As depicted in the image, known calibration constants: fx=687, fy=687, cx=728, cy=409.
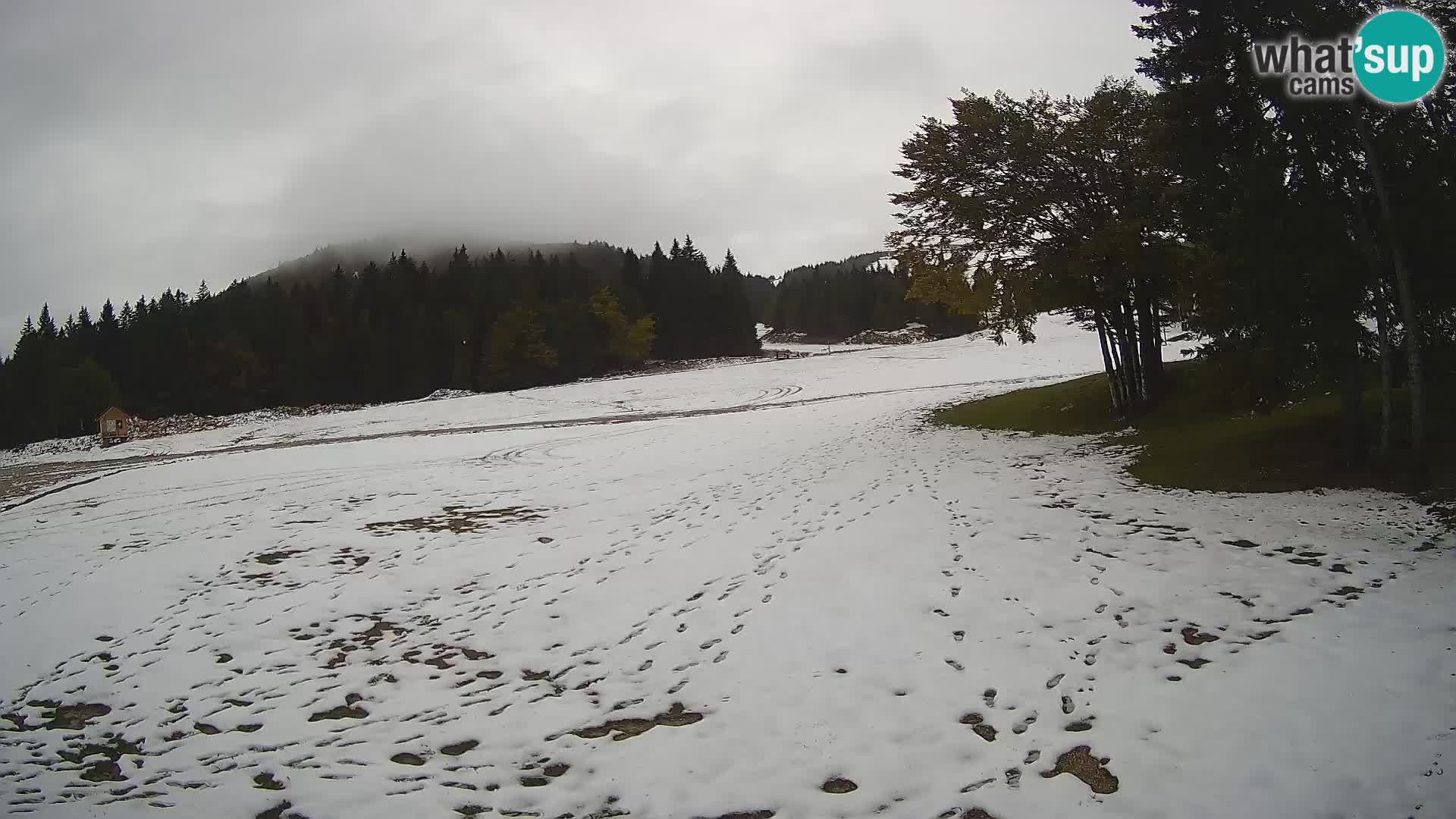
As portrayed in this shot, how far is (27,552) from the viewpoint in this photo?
1256 cm

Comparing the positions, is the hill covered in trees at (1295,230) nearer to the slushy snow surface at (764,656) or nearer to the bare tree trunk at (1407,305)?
the bare tree trunk at (1407,305)

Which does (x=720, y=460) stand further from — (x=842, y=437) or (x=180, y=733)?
(x=180, y=733)

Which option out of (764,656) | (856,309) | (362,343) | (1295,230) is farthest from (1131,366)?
(856,309)

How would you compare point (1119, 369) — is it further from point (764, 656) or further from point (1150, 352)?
point (764, 656)

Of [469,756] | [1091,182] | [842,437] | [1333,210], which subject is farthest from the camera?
[842,437]

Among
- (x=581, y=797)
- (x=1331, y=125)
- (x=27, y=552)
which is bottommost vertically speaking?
(x=581, y=797)

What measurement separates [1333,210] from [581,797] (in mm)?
11986

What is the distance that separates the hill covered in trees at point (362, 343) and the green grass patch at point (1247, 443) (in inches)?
1834

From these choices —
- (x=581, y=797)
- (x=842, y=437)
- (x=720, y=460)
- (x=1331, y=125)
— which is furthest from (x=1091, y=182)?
(x=581, y=797)

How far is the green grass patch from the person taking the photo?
31.1 ft

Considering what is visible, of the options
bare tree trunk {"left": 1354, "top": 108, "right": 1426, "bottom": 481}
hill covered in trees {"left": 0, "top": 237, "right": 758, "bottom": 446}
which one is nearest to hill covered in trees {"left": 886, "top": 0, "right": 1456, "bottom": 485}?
bare tree trunk {"left": 1354, "top": 108, "right": 1426, "bottom": 481}

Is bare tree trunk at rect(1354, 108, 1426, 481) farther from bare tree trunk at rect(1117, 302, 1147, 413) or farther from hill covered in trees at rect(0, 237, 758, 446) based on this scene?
hill covered in trees at rect(0, 237, 758, 446)

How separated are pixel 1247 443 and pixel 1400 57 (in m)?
5.82

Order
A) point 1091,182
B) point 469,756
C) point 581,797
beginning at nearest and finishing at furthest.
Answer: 1. point 581,797
2. point 469,756
3. point 1091,182
